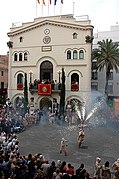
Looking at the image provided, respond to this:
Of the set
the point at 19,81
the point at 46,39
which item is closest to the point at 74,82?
the point at 46,39

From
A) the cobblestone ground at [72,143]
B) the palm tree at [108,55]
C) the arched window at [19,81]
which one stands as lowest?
the cobblestone ground at [72,143]

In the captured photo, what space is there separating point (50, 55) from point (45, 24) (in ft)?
15.9

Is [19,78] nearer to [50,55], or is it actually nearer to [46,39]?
[50,55]

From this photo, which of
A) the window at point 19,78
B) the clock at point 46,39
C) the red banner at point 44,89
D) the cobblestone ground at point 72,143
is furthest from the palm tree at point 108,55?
the cobblestone ground at point 72,143

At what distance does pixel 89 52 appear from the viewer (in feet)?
138

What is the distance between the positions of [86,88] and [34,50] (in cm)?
1029

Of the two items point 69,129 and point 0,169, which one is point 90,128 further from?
point 0,169

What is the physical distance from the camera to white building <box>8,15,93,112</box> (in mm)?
42656

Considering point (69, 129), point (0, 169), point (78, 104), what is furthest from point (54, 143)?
point (78, 104)

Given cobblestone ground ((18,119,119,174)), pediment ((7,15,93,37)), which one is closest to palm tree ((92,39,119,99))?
pediment ((7,15,93,37))

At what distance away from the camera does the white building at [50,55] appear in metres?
42.7

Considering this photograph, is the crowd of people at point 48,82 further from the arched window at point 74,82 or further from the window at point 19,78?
the window at point 19,78

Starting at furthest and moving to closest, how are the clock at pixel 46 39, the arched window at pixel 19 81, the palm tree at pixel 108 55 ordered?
the arched window at pixel 19 81 → the clock at pixel 46 39 → the palm tree at pixel 108 55

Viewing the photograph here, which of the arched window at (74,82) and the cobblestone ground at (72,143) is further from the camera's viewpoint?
the arched window at (74,82)
